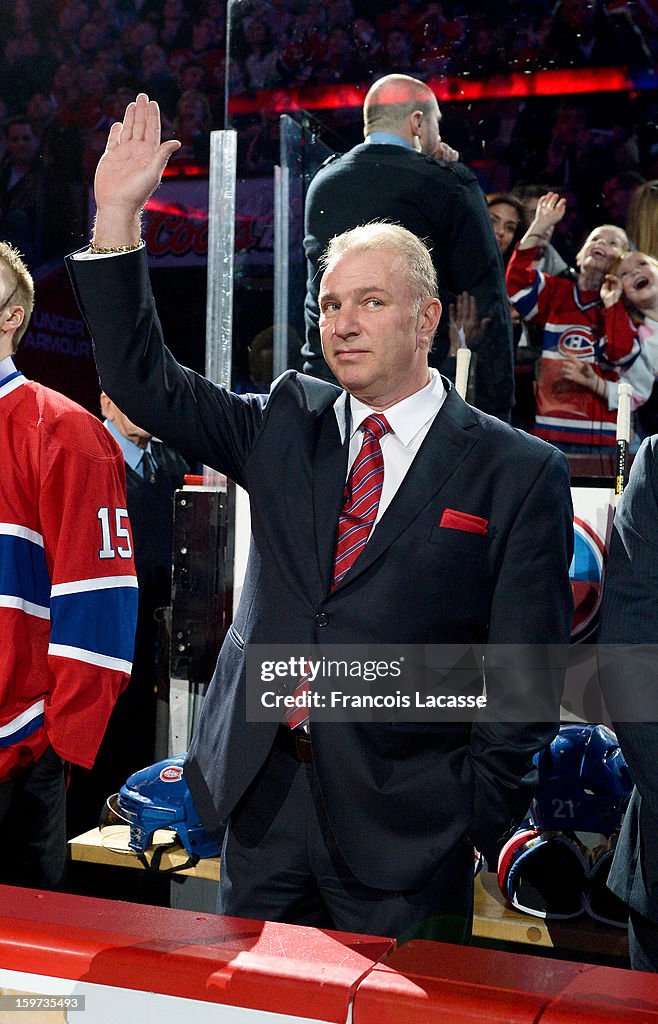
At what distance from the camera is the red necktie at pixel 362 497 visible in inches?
65.6

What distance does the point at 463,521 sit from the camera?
5.36 ft

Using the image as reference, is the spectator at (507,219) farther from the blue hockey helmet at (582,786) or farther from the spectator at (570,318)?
the blue hockey helmet at (582,786)

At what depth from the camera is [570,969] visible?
972mm

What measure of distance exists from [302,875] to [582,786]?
3.73 feet

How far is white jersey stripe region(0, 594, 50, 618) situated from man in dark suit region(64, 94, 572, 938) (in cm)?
49

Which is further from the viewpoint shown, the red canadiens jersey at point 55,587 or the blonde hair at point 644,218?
the blonde hair at point 644,218

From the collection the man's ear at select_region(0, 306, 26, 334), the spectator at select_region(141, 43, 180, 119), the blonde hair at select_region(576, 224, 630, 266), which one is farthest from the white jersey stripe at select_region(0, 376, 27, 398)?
the spectator at select_region(141, 43, 180, 119)

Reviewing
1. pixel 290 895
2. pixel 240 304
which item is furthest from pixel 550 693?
pixel 240 304

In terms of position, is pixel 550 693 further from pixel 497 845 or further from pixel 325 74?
pixel 325 74

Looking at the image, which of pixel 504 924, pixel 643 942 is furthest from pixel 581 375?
pixel 643 942

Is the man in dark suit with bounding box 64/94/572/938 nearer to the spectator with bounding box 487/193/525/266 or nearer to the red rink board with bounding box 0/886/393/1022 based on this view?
the red rink board with bounding box 0/886/393/1022

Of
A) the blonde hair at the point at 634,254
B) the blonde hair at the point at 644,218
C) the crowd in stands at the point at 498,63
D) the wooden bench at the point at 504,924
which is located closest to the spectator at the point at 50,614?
the wooden bench at the point at 504,924

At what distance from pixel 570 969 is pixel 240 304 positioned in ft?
8.04

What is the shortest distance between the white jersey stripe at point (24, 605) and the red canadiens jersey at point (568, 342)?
1635 mm
